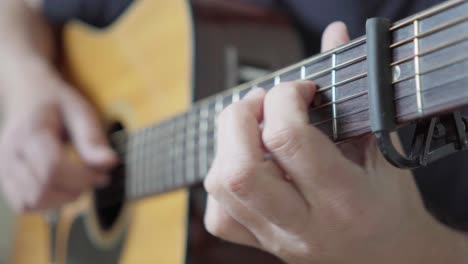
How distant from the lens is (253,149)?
44cm

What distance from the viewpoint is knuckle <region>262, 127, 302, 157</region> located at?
42 cm

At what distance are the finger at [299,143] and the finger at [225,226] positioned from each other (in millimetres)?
95

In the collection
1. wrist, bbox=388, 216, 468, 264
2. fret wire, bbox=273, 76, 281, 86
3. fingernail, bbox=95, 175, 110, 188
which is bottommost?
fingernail, bbox=95, 175, 110, 188

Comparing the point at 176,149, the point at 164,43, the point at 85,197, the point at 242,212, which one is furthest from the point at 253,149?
the point at 85,197

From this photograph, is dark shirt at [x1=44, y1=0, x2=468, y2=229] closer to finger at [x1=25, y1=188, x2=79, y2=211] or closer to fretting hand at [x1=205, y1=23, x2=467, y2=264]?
fretting hand at [x1=205, y1=23, x2=467, y2=264]

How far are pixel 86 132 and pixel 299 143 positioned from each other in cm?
57

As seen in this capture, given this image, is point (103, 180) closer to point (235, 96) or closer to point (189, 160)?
point (189, 160)

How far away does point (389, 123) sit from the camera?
14.9 inches

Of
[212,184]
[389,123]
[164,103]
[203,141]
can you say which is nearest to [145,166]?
[164,103]

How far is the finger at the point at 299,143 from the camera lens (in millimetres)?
420

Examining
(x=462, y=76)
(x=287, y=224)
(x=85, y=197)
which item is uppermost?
(x=462, y=76)

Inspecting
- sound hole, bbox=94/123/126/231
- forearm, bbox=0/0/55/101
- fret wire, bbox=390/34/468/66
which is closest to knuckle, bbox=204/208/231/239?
fret wire, bbox=390/34/468/66

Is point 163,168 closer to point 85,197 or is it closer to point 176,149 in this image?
point 176,149

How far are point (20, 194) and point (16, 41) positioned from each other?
0.31m
